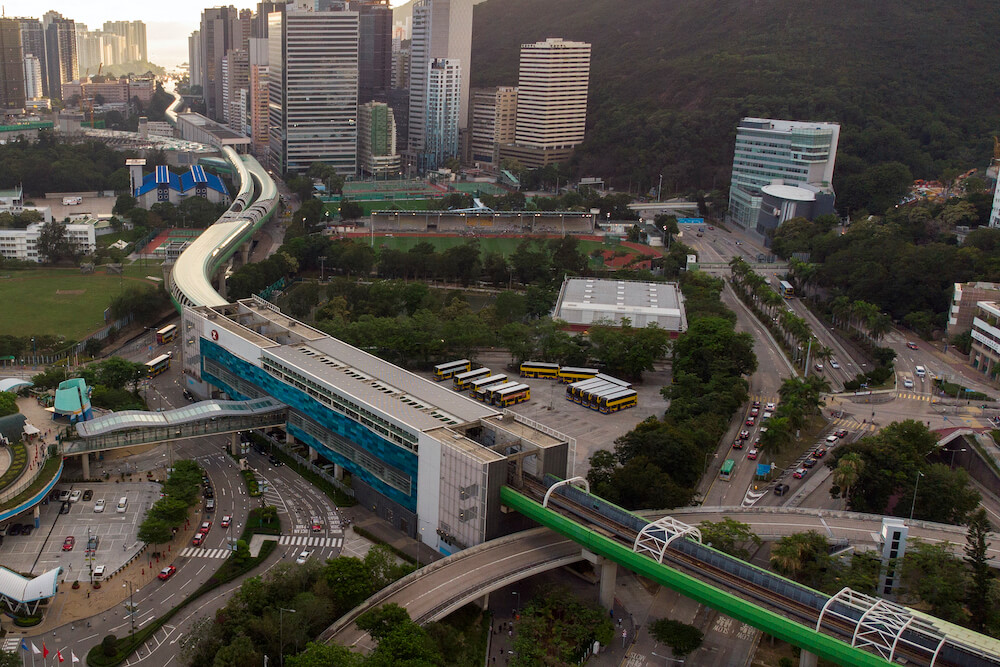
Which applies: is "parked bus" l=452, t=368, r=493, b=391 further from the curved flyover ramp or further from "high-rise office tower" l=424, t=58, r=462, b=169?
"high-rise office tower" l=424, t=58, r=462, b=169

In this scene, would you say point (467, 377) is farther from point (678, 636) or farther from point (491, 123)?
point (491, 123)

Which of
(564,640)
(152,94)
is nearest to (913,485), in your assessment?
(564,640)

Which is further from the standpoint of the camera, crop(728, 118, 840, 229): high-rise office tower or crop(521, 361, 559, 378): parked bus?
crop(728, 118, 840, 229): high-rise office tower

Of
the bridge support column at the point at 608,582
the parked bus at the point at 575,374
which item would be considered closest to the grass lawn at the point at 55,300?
the parked bus at the point at 575,374

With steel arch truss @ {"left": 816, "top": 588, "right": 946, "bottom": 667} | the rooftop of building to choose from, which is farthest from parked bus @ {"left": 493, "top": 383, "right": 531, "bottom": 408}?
steel arch truss @ {"left": 816, "top": 588, "right": 946, "bottom": 667}

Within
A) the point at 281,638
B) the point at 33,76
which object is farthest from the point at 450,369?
the point at 33,76

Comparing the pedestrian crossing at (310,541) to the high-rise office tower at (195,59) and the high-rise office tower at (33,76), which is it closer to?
the high-rise office tower at (33,76)
